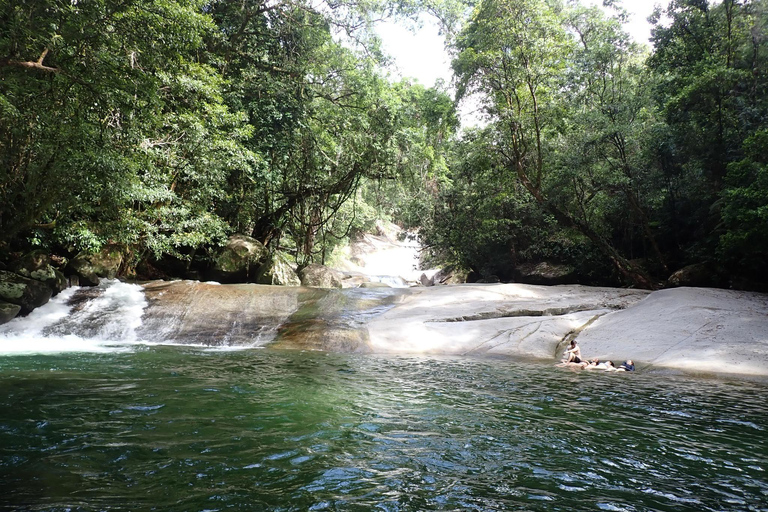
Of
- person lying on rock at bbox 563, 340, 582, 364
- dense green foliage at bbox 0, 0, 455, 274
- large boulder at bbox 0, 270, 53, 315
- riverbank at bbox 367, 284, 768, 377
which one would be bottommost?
person lying on rock at bbox 563, 340, 582, 364

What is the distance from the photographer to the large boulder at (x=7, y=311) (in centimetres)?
1232

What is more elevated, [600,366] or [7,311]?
[7,311]

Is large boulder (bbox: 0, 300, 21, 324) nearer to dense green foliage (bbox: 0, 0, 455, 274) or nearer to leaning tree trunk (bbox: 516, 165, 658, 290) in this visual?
dense green foliage (bbox: 0, 0, 455, 274)

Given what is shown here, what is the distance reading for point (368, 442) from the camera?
4898 mm

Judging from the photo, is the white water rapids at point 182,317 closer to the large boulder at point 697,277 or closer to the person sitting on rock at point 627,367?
the person sitting on rock at point 627,367

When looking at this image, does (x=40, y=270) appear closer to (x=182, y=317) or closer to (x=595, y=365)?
(x=182, y=317)

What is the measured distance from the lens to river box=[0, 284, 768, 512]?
360 centimetres

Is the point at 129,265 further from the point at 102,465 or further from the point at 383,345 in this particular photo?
the point at 102,465

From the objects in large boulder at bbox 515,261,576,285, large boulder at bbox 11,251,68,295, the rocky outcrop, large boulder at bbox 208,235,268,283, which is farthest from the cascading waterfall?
large boulder at bbox 515,261,576,285

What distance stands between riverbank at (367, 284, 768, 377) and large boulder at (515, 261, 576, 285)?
833cm

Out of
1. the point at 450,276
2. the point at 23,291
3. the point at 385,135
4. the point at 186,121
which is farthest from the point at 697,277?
the point at 23,291

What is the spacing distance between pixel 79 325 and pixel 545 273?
2135 centimetres

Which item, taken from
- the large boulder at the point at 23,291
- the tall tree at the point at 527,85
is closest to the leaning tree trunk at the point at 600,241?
the tall tree at the point at 527,85

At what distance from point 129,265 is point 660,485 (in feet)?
64.0
